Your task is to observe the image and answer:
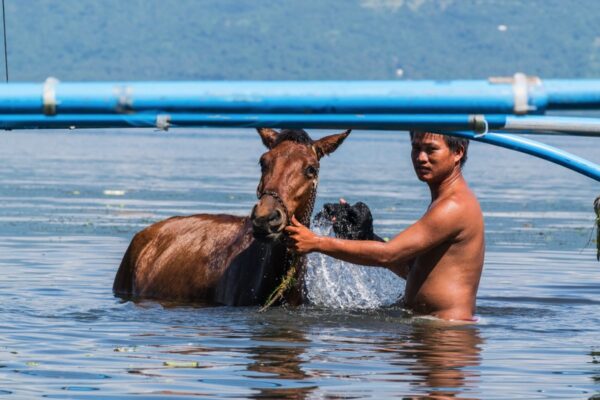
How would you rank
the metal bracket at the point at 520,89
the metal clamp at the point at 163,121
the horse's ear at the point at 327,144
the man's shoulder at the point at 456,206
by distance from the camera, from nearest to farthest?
the metal bracket at the point at 520,89, the metal clamp at the point at 163,121, the man's shoulder at the point at 456,206, the horse's ear at the point at 327,144

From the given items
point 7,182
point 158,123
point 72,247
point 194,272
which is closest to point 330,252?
point 194,272

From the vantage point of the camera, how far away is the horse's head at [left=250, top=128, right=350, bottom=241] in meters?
10.5

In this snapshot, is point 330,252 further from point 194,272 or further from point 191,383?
point 194,272

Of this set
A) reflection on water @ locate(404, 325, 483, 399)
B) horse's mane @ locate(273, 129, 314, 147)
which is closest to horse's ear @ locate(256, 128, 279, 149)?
horse's mane @ locate(273, 129, 314, 147)

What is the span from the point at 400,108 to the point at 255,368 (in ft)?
13.3

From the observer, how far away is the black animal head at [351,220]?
39.9 ft

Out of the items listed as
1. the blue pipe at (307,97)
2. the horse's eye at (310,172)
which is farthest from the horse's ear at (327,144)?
the blue pipe at (307,97)

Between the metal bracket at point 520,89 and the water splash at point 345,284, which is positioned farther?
the water splash at point 345,284

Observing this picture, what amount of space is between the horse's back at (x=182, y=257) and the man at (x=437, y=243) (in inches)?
77.2

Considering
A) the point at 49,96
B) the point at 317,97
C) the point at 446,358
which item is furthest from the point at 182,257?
the point at 317,97

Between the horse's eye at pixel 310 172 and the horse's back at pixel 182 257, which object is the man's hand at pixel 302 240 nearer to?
the horse's eye at pixel 310 172

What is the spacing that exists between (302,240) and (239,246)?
243 cm

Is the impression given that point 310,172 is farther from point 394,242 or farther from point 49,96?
point 49,96

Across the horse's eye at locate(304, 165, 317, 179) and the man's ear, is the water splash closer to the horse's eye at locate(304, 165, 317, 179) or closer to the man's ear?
the horse's eye at locate(304, 165, 317, 179)
